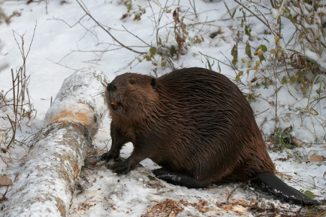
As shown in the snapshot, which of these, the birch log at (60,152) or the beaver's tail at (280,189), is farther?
the beaver's tail at (280,189)

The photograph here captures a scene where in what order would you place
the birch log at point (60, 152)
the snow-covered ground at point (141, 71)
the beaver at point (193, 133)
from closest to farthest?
the birch log at point (60, 152), the snow-covered ground at point (141, 71), the beaver at point (193, 133)

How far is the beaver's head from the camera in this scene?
248cm

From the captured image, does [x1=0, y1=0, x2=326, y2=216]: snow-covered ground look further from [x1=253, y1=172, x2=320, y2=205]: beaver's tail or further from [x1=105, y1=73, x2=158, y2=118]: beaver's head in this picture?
[x1=105, y1=73, x2=158, y2=118]: beaver's head

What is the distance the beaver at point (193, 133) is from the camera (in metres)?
2.56

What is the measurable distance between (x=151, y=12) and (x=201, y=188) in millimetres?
2142

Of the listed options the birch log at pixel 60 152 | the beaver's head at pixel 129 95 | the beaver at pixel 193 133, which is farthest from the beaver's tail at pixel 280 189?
the birch log at pixel 60 152

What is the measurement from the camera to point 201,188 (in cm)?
264

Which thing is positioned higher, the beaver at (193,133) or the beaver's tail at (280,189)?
the beaver at (193,133)

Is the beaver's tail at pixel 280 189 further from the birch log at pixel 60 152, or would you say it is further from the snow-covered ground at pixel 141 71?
the birch log at pixel 60 152

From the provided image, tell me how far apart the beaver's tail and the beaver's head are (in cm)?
60

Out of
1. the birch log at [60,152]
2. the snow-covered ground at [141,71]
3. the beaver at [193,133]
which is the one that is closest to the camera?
the birch log at [60,152]

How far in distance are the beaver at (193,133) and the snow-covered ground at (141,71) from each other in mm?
76

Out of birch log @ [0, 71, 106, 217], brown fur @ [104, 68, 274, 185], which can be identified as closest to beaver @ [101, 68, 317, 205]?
brown fur @ [104, 68, 274, 185]

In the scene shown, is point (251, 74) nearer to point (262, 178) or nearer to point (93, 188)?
point (262, 178)
